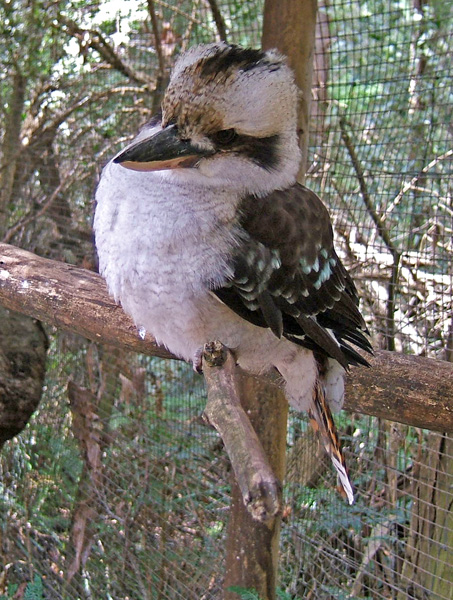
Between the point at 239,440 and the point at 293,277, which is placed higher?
the point at 293,277

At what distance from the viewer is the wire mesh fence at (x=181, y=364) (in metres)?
1.80

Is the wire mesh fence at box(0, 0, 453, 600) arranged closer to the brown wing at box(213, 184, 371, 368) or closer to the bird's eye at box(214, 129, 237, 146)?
the brown wing at box(213, 184, 371, 368)

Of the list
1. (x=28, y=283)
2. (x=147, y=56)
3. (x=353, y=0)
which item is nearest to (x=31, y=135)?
(x=147, y=56)

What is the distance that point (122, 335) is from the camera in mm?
1462

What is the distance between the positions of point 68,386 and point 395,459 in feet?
4.38

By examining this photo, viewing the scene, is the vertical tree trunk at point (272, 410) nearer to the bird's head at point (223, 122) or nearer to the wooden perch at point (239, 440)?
Answer: the bird's head at point (223, 122)

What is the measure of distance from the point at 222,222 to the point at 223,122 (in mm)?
187

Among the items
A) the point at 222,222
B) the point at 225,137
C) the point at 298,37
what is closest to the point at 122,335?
the point at 222,222

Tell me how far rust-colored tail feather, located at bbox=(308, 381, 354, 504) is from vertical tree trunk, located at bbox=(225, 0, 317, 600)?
29cm

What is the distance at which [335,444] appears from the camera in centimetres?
136

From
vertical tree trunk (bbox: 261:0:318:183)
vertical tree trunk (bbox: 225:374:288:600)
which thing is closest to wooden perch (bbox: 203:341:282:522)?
vertical tree trunk (bbox: 225:374:288:600)

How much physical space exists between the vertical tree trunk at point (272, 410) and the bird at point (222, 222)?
44 centimetres

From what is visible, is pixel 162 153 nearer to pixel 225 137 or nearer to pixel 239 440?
pixel 225 137

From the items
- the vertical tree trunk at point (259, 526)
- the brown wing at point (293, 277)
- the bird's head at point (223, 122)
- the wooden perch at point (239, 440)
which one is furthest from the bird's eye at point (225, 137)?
the vertical tree trunk at point (259, 526)
